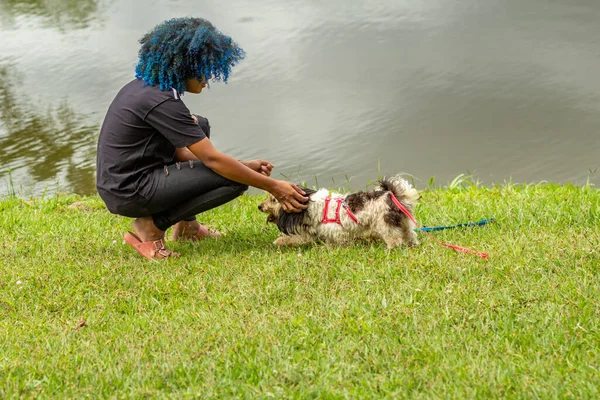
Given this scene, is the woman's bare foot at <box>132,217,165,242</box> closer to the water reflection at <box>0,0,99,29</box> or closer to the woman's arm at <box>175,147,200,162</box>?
the woman's arm at <box>175,147,200,162</box>

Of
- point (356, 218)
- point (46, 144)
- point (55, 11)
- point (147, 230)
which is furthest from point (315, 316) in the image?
point (55, 11)

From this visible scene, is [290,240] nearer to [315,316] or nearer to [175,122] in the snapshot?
[175,122]

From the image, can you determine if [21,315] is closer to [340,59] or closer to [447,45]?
[340,59]

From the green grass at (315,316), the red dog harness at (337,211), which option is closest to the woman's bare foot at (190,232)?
the green grass at (315,316)

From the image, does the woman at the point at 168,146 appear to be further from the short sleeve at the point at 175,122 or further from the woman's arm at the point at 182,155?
the woman's arm at the point at 182,155

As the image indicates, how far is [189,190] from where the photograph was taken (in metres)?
5.40

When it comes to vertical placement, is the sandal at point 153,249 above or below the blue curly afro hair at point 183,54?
below

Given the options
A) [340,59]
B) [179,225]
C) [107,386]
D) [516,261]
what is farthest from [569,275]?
[340,59]

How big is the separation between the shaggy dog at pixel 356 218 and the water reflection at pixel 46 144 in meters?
5.13

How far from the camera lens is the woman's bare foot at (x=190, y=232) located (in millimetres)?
6152

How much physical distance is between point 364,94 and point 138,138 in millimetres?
6913

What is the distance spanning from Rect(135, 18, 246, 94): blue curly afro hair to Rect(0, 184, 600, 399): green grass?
1.42 meters

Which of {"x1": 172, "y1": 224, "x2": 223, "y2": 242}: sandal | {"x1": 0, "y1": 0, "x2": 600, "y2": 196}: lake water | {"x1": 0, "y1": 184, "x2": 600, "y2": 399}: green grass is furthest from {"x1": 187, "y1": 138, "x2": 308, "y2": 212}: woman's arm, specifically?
{"x1": 0, "y1": 0, "x2": 600, "y2": 196}: lake water

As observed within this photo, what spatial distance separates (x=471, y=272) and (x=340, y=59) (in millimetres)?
9189
